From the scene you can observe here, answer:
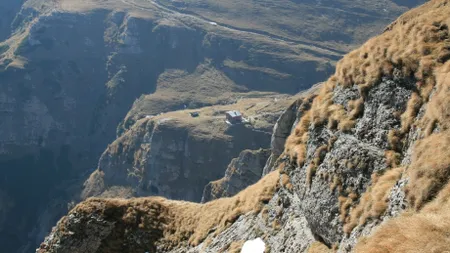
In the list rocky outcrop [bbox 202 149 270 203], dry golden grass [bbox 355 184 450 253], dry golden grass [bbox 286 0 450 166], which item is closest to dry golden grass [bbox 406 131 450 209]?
dry golden grass [bbox 355 184 450 253]

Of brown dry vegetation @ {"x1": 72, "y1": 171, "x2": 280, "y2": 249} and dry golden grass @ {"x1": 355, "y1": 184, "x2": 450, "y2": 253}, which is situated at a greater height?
dry golden grass @ {"x1": 355, "y1": 184, "x2": 450, "y2": 253}

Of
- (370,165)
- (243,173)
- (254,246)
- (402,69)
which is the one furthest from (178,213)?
(243,173)

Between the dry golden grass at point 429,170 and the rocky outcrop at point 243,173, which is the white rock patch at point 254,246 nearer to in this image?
the dry golden grass at point 429,170

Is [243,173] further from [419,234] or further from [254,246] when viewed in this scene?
[419,234]

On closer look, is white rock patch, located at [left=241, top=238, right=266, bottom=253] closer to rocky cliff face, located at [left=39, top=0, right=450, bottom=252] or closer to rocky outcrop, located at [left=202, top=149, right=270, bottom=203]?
rocky cliff face, located at [left=39, top=0, right=450, bottom=252]

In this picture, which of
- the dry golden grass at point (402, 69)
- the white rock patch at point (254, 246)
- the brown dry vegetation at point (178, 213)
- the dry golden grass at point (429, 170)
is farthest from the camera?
the brown dry vegetation at point (178, 213)

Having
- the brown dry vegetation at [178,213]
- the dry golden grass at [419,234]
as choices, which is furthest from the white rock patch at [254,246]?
the dry golden grass at [419,234]

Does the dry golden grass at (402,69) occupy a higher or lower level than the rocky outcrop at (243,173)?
higher
